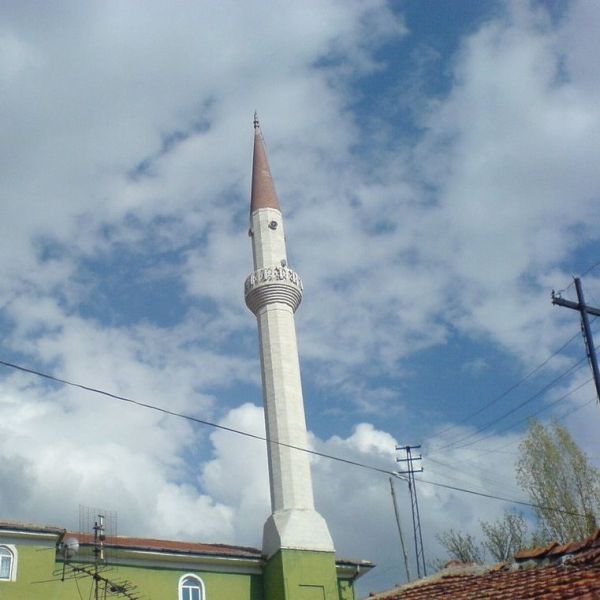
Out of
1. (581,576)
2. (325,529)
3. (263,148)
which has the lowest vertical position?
(581,576)

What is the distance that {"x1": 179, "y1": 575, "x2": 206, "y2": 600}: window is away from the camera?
65.4 feet

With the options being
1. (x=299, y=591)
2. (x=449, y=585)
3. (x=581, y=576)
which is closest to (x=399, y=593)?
(x=449, y=585)

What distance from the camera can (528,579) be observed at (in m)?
9.64

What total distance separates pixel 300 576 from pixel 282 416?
429 centimetres

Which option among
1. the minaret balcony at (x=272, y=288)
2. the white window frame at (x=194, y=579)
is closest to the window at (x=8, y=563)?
the white window frame at (x=194, y=579)

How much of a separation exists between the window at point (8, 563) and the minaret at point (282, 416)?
249 inches

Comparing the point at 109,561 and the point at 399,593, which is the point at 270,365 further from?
the point at 399,593

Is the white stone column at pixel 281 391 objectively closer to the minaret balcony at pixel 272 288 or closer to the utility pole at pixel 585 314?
the minaret balcony at pixel 272 288

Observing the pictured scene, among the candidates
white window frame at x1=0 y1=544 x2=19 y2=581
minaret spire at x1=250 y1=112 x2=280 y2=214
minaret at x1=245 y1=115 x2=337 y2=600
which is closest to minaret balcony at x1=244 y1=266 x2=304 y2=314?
minaret at x1=245 y1=115 x2=337 y2=600

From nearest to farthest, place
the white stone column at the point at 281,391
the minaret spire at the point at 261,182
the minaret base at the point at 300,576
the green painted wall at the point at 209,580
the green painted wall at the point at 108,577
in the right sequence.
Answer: the green painted wall at the point at 108,577
the green painted wall at the point at 209,580
the minaret base at the point at 300,576
the white stone column at the point at 281,391
the minaret spire at the point at 261,182

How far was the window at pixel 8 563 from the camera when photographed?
17328 millimetres

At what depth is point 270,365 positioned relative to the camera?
23641mm

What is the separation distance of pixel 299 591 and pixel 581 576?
41.3ft

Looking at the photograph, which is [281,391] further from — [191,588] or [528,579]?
[528,579]
